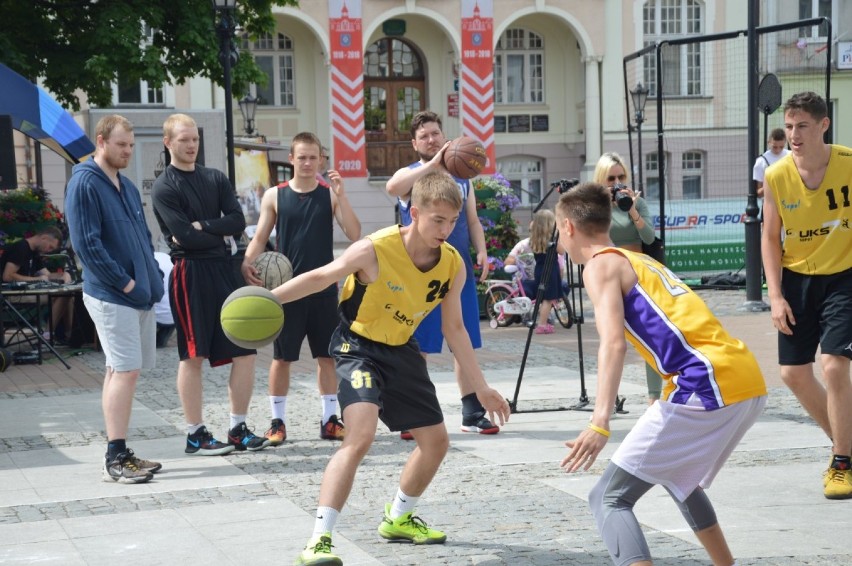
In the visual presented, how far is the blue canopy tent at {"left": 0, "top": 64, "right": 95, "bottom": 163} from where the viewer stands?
12.6m

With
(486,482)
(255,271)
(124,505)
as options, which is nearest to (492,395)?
(486,482)

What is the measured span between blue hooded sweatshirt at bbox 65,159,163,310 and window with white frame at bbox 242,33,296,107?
30.7m

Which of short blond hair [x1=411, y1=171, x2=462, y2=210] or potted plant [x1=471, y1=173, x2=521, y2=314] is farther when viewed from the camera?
potted plant [x1=471, y1=173, x2=521, y2=314]

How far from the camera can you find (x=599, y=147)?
1481 inches

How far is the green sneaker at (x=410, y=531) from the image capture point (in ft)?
17.3

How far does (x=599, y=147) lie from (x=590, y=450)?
3435cm

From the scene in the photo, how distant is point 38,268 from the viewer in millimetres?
14250

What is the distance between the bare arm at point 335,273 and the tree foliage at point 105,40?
15810 mm

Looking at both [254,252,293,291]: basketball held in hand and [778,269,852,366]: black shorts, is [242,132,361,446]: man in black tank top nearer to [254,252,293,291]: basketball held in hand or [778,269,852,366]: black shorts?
[254,252,293,291]: basketball held in hand

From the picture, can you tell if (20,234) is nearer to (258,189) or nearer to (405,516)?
(258,189)

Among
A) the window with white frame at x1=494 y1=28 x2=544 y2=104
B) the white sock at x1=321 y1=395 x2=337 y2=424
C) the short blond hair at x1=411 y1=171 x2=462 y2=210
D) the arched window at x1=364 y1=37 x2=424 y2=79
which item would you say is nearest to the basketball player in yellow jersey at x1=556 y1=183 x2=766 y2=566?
the short blond hair at x1=411 y1=171 x2=462 y2=210

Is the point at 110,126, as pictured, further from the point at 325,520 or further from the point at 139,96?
the point at 139,96

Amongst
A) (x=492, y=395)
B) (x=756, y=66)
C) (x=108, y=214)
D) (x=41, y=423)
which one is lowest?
(x=41, y=423)

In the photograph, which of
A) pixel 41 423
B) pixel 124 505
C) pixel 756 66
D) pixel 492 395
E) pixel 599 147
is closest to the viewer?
pixel 492 395
